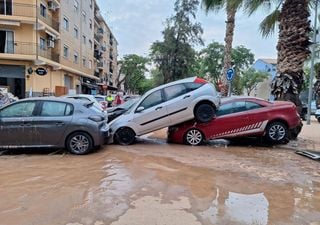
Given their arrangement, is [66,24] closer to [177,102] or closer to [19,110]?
[177,102]

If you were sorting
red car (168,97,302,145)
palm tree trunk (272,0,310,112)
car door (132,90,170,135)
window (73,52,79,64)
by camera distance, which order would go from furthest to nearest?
window (73,52,79,64) → palm tree trunk (272,0,310,112) → car door (132,90,170,135) → red car (168,97,302,145)

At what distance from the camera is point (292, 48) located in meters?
12.5

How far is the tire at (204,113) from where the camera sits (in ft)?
35.9

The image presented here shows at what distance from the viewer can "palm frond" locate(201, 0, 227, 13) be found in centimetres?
1647

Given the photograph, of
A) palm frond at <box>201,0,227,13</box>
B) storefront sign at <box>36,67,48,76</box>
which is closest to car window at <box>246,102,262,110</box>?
palm frond at <box>201,0,227,13</box>

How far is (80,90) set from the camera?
4425 cm

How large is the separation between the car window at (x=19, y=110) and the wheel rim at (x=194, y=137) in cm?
481

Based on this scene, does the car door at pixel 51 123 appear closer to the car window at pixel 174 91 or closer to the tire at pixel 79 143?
the tire at pixel 79 143

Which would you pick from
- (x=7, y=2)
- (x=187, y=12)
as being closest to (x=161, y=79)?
(x=187, y=12)

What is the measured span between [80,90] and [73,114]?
118ft

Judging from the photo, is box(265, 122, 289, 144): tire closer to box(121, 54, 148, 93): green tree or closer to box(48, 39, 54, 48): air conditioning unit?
box(48, 39, 54, 48): air conditioning unit

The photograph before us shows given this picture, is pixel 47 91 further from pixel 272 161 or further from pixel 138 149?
pixel 272 161

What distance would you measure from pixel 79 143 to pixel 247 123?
5169mm

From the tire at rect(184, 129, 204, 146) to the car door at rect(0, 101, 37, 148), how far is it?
470 centimetres
